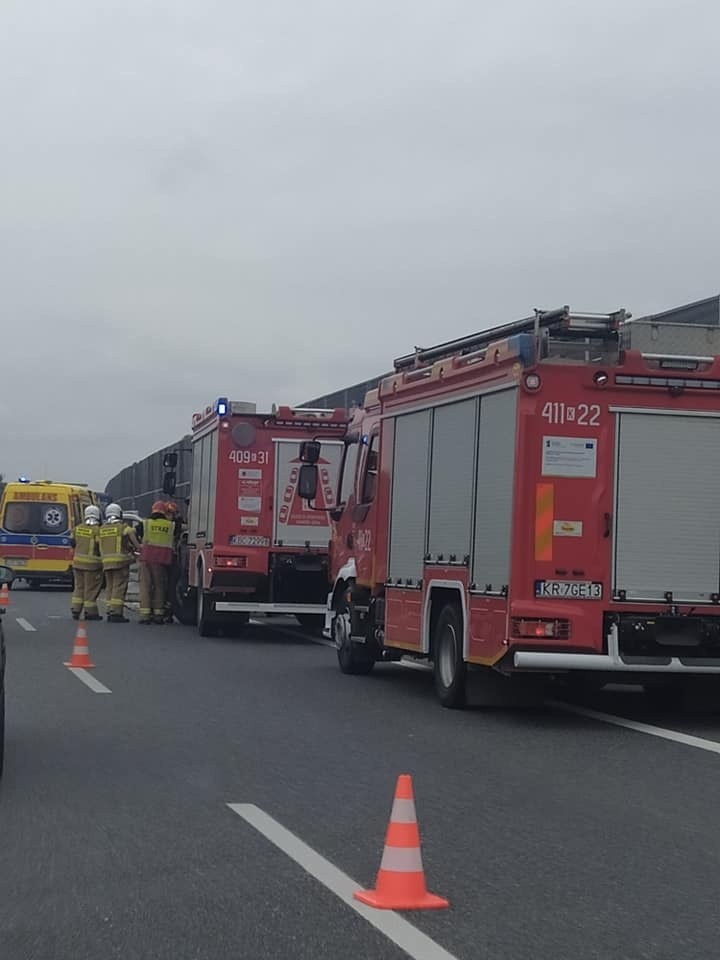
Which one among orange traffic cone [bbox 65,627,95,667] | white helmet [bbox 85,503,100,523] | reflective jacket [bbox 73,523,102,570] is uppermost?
white helmet [bbox 85,503,100,523]

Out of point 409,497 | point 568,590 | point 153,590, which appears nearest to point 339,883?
point 568,590

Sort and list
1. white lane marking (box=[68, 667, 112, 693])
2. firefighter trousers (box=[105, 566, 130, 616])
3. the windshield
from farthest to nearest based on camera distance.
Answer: the windshield → firefighter trousers (box=[105, 566, 130, 616]) → white lane marking (box=[68, 667, 112, 693])

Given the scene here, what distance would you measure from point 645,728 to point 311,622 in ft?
43.2

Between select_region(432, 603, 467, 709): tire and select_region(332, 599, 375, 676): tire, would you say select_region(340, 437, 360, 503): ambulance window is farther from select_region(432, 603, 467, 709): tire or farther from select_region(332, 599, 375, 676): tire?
select_region(432, 603, 467, 709): tire

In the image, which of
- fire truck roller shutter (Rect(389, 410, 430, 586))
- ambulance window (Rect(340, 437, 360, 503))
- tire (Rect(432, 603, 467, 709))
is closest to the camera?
tire (Rect(432, 603, 467, 709))

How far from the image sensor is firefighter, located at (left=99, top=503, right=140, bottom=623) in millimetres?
A: 28031

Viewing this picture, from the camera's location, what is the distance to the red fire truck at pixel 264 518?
2359 cm

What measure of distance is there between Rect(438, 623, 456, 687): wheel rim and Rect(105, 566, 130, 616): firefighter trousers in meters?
13.7

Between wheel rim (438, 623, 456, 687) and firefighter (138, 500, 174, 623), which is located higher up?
firefighter (138, 500, 174, 623)

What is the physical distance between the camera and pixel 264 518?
934 inches

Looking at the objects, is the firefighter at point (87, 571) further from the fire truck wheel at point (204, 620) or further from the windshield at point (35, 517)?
the windshield at point (35, 517)

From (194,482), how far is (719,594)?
1390 cm

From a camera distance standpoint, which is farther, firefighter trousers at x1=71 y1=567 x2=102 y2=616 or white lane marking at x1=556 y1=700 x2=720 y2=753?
firefighter trousers at x1=71 y1=567 x2=102 y2=616

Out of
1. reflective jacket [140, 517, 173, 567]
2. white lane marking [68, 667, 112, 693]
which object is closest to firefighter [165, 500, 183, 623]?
reflective jacket [140, 517, 173, 567]
